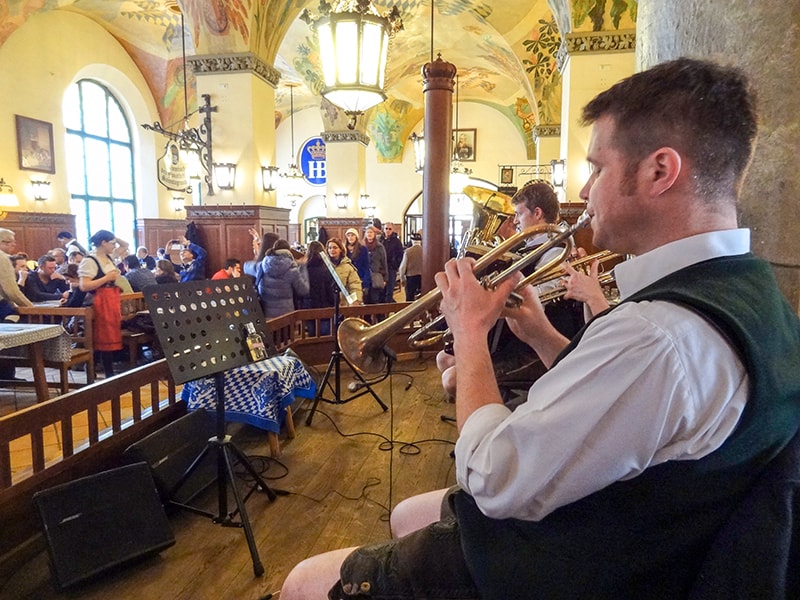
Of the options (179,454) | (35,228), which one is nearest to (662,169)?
(179,454)

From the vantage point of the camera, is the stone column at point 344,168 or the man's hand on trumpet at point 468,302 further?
the stone column at point 344,168

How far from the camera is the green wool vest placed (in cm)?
75

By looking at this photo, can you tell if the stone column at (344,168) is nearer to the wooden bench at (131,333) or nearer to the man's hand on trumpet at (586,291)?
the wooden bench at (131,333)

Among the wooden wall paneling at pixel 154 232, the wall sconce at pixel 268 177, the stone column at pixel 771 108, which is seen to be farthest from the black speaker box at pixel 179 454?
the wooden wall paneling at pixel 154 232

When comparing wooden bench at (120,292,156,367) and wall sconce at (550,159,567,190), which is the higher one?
wall sconce at (550,159,567,190)

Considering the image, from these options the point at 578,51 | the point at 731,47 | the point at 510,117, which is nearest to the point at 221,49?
the point at 578,51

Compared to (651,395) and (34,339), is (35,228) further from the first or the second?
(651,395)

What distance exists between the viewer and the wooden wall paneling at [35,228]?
939cm

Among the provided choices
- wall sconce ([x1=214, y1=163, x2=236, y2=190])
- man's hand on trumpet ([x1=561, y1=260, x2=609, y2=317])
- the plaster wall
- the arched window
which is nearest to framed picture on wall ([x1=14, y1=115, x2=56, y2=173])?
the plaster wall

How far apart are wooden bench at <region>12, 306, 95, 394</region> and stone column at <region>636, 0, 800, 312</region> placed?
4817mm

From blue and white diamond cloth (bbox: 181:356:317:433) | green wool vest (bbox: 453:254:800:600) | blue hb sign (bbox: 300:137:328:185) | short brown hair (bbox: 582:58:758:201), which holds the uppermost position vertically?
blue hb sign (bbox: 300:137:328:185)

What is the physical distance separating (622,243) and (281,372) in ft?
9.15

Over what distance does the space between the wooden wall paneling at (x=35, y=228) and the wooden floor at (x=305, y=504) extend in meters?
8.20

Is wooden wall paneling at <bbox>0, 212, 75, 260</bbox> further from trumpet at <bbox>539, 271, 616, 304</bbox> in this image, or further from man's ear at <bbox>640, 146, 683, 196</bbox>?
man's ear at <bbox>640, 146, 683, 196</bbox>
